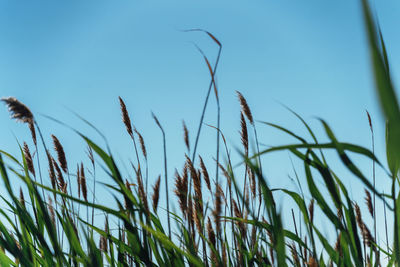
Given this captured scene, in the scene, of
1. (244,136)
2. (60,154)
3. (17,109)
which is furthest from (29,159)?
(244,136)

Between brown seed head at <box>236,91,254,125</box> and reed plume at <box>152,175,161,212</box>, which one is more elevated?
brown seed head at <box>236,91,254,125</box>

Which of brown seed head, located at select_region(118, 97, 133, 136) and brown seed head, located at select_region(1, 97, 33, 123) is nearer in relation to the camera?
brown seed head, located at select_region(1, 97, 33, 123)

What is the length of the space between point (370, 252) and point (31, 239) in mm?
1223

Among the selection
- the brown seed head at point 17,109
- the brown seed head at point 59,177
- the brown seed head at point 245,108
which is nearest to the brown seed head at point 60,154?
the brown seed head at point 59,177

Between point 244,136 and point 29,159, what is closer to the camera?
point 244,136

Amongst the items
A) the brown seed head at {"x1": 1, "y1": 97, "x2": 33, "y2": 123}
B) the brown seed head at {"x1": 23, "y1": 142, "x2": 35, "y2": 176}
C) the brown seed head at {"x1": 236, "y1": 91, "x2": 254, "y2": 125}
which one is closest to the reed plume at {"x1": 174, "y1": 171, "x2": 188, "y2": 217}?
the brown seed head at {"x1": 236, "y1": 91, "x2": 254, "y2": 125}

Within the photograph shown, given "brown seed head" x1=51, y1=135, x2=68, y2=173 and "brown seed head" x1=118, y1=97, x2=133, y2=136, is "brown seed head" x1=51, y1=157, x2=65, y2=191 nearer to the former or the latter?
"brown seed head" x1=51, y1=135, x2=68, y2=173

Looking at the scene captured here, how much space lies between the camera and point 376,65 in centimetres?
40

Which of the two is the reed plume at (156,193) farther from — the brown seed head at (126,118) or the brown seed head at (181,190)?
the brown seed head at (126,118)

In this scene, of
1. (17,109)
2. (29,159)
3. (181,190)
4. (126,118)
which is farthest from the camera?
(29,159)

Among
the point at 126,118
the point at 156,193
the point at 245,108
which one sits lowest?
the point at 156,193

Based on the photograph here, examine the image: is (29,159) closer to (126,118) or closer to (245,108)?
(126,118)

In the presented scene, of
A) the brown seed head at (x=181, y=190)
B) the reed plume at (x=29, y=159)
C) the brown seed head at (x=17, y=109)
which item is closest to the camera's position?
the brown seed head at (x=181, y=190)

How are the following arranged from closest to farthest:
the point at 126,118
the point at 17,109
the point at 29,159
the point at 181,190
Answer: the point at 181,190 < the point at 17,109 < the point at 126,118 < the point at 29,159
